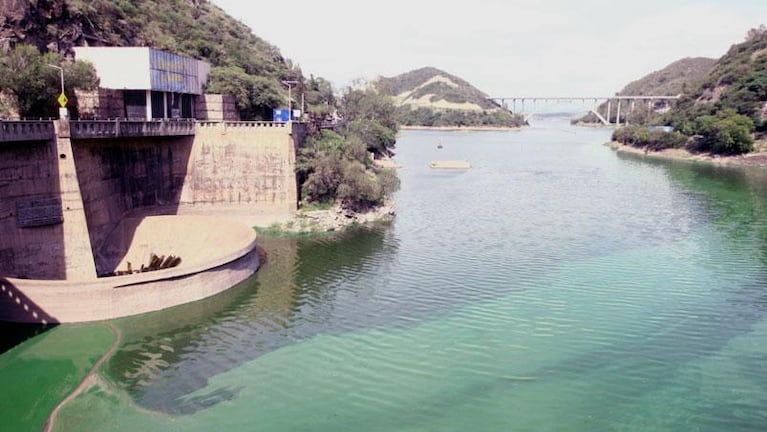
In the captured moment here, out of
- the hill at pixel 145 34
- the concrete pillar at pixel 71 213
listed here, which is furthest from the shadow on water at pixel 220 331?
the hill at pixel 145 34

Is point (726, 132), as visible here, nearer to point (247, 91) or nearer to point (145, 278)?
point (247, 91)

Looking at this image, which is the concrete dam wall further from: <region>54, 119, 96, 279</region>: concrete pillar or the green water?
the green water

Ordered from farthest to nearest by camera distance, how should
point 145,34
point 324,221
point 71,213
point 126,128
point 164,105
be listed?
point 145,34 → point 164,105 → point 324,221 → point 126,128 → point 71,213

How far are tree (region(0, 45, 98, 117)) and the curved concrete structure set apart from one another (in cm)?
1034

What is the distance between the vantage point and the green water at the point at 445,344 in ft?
65.9

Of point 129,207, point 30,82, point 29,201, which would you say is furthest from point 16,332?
point 30,82

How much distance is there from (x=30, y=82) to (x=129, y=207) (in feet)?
31.1

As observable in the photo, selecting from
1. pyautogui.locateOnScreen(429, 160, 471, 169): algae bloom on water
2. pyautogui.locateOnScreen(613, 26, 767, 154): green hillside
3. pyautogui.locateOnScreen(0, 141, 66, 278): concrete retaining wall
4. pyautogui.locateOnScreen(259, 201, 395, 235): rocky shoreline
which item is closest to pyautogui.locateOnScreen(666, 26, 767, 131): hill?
pyautogui.locateOnScreen(613, 26, 767, 154): green hillside

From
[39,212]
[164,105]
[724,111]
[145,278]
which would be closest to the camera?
[145,278]

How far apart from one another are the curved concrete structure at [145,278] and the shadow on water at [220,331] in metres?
0.73

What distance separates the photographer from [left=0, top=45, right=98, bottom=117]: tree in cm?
3741

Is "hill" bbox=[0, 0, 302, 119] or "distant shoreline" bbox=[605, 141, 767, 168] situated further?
"distant shoreline" bbox=[605, 141, 767, 168]

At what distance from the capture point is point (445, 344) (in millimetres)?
25234

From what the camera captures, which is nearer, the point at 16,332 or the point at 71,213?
the point at 16,332
